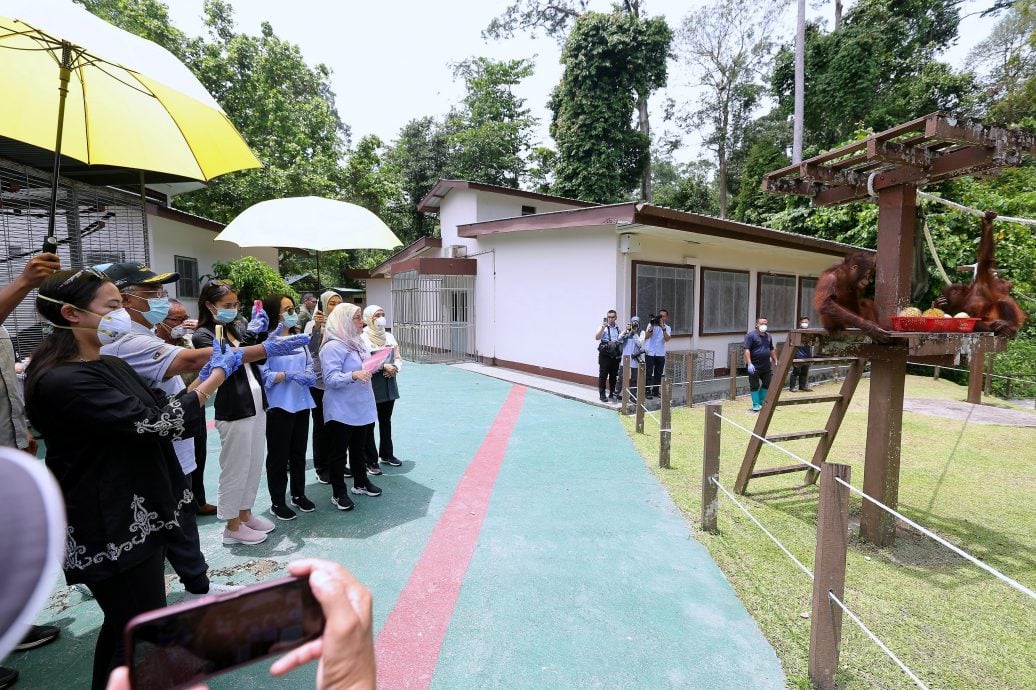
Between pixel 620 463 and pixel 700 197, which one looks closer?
pixel 620 463

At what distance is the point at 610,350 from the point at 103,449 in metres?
7.51

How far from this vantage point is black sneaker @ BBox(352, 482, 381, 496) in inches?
185

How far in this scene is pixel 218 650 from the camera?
0.85m

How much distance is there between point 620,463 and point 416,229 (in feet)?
74.8

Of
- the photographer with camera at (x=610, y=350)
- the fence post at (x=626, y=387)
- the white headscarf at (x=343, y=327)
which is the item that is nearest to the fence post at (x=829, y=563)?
the white headscarf at (x=343, y=327)

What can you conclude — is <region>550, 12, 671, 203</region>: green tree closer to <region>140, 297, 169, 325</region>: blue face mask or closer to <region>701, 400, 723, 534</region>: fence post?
<region>701, 400, 723, 534</region>: fence post

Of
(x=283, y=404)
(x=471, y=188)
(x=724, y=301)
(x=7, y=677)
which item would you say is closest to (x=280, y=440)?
(x=283, y=404)

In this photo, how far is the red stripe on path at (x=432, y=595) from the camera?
2.56 metres

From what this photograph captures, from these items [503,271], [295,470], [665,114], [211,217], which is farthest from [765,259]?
[665,114]

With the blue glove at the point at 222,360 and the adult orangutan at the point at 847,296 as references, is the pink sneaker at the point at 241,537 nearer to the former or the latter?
the blue glove at the point at 222,360

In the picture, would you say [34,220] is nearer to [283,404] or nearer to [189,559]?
[283,404]

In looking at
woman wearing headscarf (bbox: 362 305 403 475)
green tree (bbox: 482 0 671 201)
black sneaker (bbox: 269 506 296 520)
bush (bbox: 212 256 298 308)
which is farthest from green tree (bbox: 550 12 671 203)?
black sneaker (bbox: 269 506 296 520)

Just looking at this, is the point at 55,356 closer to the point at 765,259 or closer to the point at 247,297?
the point at 247,297

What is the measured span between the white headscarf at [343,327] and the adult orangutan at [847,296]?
3.54 m
